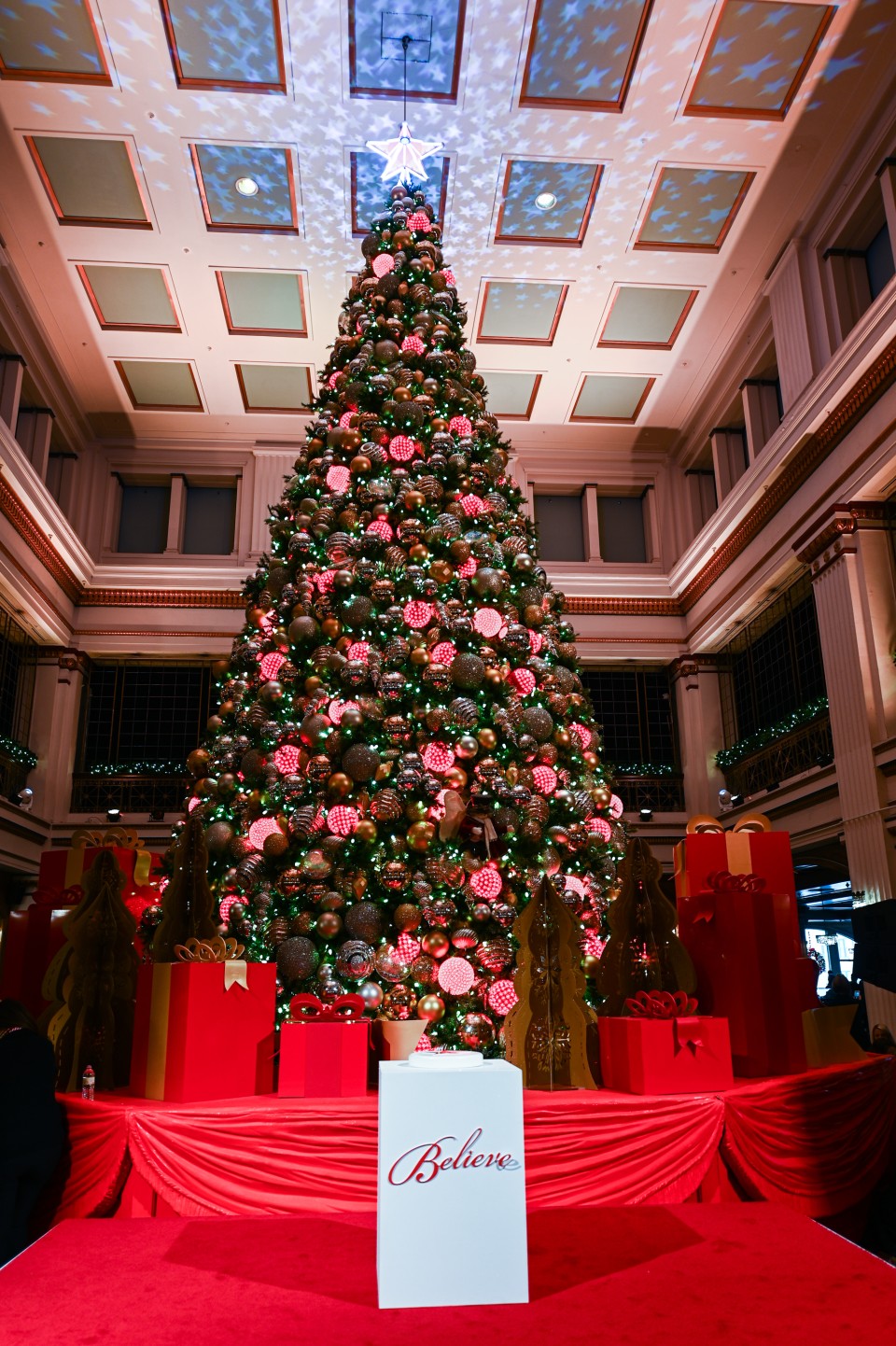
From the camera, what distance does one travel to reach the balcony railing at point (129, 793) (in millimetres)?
12516

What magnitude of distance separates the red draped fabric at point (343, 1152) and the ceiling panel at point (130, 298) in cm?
983

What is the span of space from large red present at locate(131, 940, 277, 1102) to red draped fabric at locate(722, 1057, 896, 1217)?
5.24 feet

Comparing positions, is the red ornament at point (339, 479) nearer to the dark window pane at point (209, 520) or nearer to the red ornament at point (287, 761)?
the red ornament at point (287, 761)

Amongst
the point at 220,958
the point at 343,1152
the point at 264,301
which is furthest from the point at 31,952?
the point at 264,301

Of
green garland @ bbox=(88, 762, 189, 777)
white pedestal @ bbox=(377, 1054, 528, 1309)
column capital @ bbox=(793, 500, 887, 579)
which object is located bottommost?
white pedestal @ bbox=(377, 1054, 528, 1309)

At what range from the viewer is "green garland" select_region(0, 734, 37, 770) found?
448 inches

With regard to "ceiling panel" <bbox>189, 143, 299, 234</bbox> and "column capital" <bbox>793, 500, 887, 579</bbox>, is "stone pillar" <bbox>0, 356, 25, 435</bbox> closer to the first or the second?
"ceiling panel" <bbox>189, 143, 299, 234</bbox>

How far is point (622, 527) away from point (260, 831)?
10.8 meters

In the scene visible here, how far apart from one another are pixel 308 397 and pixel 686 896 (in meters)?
10.0

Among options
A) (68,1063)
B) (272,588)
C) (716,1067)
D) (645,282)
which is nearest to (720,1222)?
(716,1067)

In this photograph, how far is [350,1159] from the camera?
2.82 m

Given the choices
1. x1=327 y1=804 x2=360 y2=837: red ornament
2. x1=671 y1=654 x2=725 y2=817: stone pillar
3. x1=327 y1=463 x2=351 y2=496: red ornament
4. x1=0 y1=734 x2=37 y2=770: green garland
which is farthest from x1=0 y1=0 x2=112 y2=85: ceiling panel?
x1=671 y1=654 x2=725 y2=817: stone pillar

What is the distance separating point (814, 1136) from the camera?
323 centimetres

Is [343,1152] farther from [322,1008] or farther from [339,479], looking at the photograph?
[339,479]
